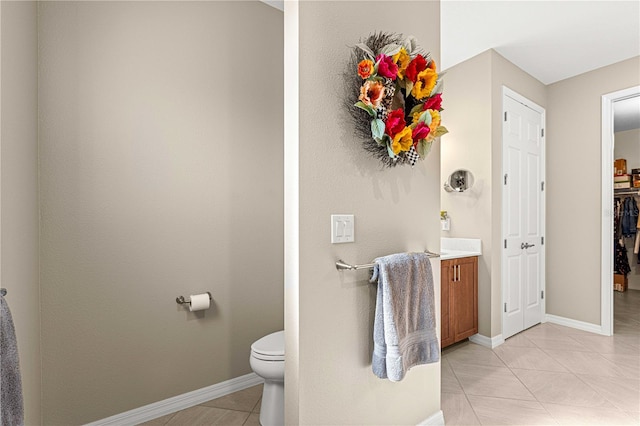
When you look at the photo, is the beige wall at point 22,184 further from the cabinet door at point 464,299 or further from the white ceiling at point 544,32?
the cabinet door at point 464,299

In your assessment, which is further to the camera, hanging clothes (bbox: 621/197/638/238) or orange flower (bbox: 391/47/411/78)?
hanging clothes (bbox: 621/197/638/238)

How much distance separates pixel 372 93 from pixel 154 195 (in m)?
1.36

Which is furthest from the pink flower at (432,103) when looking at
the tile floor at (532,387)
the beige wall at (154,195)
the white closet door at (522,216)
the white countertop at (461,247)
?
the white closet door at (522,216)

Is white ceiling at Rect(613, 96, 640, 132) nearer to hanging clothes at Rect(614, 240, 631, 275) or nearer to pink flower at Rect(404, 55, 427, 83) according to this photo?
hanging clothes at Rect(614, 240, 631, 275)

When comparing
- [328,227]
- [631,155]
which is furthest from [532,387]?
[631,155]

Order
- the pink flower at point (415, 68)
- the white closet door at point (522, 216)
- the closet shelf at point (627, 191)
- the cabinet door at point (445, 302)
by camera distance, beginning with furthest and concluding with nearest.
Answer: the closet shelf at point (627, 191) < the white closet door at point (522, 216) < the cabinet door at point (445, 302) < the pink flower at point (415, 68)

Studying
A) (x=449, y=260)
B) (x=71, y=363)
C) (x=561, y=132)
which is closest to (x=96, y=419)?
(x=71, y=363)

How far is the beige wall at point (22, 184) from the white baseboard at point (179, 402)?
1.25 feet

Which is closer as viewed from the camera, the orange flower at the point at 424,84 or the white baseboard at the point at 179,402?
the orange flower at the point at 424,84

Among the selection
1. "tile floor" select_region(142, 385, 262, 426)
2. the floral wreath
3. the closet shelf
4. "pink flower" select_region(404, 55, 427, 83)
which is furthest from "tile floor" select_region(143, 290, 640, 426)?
the closet shelf

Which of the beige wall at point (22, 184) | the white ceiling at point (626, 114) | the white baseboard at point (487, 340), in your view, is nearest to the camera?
the beige wall at point (22, 184)

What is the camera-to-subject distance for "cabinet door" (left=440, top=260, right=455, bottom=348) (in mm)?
2865

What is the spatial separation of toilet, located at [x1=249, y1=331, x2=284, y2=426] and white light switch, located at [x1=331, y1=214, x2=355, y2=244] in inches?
29.8

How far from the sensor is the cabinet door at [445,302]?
2.87 m
